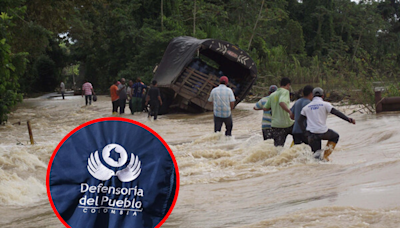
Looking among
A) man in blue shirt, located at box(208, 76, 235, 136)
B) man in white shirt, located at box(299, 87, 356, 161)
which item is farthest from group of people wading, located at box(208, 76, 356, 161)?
man in blue shirt, located at box(208, 76, 235, 136)

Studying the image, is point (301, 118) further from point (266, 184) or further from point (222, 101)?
point (222, 101)

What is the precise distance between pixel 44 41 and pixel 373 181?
1628cm

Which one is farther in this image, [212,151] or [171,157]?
[212,151]

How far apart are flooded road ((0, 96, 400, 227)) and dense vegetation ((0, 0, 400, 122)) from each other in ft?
17.8

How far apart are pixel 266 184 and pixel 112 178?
13.9ft

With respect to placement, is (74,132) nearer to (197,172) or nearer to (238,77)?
(197,172)

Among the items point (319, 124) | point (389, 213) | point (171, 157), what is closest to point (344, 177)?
point (319, 124)

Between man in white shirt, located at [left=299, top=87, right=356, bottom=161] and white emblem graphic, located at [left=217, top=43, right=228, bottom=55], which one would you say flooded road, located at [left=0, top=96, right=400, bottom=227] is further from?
white emblem graphic, located at [left=217, top=43, right=228, bottom=55]

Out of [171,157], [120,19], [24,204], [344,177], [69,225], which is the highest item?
[120,19]

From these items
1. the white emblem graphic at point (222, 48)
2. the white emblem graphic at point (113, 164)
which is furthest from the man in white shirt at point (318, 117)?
the white emblem graphic at point (222, 48)

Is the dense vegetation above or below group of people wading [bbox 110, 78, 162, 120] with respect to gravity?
above

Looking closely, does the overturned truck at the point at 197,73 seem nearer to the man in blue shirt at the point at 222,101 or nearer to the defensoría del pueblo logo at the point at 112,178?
the man in blue shirt at the point at 222,101

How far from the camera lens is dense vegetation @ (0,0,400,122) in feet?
54.6

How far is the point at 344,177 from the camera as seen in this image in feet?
21.4
